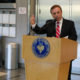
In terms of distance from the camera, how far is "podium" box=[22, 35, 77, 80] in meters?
3.03

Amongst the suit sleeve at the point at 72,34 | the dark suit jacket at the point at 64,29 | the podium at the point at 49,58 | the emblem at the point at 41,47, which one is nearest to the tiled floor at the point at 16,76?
the dark suit jacket at the point at 64,29

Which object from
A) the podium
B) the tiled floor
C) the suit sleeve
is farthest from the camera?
the tiled floor

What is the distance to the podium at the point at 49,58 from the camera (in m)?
3.03

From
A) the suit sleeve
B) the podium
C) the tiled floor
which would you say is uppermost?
the suit sleeve

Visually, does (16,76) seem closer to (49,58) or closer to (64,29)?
(64,29)

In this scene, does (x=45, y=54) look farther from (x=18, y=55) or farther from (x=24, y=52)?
(x=18, y=55)

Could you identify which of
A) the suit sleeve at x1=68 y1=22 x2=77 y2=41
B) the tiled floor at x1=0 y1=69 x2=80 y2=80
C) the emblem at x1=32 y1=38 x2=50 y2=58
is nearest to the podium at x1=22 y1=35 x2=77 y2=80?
the emblem at x1=32 y1=38 x2=50 y2=58

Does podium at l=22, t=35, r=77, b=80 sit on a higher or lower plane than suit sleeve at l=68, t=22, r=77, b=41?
lower

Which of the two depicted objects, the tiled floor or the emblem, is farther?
the tiled floor

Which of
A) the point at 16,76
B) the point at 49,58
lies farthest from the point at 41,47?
the point at 16,76

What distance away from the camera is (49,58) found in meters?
3.06

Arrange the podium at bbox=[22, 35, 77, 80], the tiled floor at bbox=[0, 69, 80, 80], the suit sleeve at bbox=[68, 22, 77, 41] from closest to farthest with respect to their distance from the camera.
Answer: the podium at bbox=[22, 35, 77, 80] → the suit sleeve at bbox=[68, 22, 77, 41] → the tiled floor at bbox=[0, 69, 80, 80]

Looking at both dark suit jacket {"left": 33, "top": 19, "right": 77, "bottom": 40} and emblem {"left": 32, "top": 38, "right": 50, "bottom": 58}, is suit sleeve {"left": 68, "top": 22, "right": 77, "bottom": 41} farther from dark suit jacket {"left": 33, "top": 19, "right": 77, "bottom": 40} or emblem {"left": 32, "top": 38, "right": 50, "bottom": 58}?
emblem {"left": 32, "top": 38, "right": 50, "bottom": 58}

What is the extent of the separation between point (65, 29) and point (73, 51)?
16.4 inches
